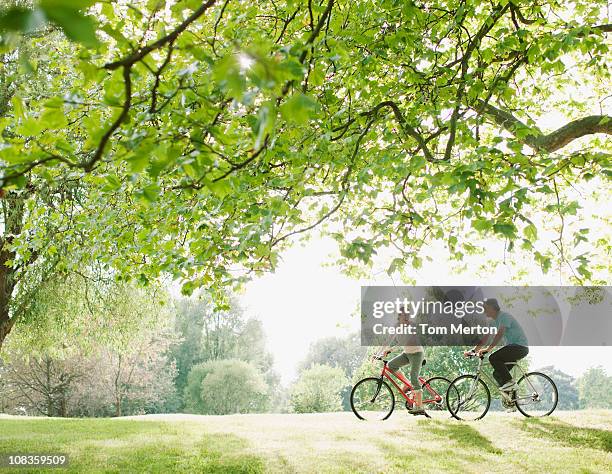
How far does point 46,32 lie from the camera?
4.16 meters

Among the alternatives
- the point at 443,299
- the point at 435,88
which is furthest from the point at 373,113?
the point at 443,299

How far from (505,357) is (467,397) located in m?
1.82

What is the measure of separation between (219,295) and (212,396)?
111 ft

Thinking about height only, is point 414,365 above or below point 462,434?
above

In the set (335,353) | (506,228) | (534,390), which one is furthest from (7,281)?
(335,353)

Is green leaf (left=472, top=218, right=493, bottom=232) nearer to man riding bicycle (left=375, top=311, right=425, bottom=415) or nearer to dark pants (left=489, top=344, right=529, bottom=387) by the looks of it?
dark pants (left=489, top=344, right=529, bottom=387)

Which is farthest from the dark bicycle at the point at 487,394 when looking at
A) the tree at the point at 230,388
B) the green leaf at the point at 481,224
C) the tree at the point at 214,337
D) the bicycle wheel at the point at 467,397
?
the tree at the point at 214,337

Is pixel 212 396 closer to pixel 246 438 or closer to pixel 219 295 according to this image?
pixel 246 438

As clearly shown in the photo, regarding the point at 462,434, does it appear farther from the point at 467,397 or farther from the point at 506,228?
the point at 506,228

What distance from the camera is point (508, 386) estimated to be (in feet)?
33.7

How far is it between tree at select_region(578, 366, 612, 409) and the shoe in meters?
45.9

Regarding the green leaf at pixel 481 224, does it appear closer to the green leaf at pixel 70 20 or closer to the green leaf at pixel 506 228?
the green leaf at pixel 506 228

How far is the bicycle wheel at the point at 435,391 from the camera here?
11.1 meters

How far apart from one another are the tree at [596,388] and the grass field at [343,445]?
43.8 metres
